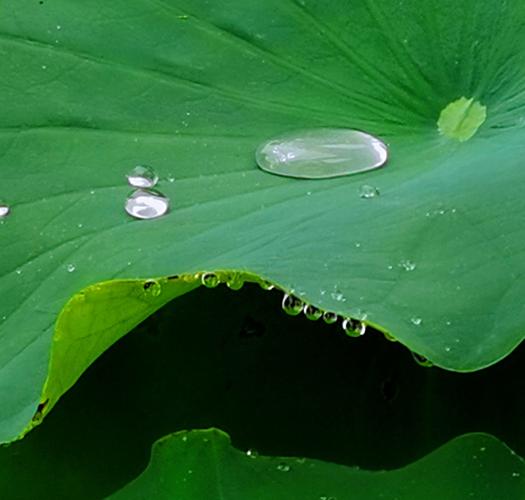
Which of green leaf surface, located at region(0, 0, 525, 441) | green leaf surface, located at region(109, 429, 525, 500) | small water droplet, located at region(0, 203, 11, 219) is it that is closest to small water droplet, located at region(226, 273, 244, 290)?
green leaf surface, located at region(0, 0, 525, 441)

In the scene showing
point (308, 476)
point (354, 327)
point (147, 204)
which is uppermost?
point (147, 204)

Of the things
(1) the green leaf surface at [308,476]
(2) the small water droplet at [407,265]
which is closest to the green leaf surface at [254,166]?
(2) the small water droplet at [407,265]

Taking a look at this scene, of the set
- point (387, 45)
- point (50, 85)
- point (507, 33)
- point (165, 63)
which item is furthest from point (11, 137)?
point (507, 33)

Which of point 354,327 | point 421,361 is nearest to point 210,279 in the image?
point 354,327

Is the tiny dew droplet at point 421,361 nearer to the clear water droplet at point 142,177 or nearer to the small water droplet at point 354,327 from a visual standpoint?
the small water droplet at point 354,327

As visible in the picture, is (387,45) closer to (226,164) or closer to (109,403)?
(226,164)

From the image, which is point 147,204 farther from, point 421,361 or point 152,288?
point 421,361

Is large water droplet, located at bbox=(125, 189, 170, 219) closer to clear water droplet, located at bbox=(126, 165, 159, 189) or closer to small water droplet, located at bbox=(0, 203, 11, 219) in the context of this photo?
clear water droplet, located at bbox=(126, 165, 159, 189)
